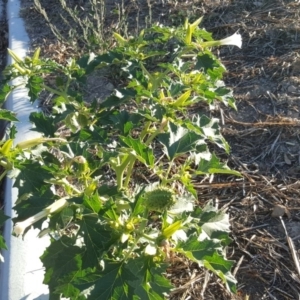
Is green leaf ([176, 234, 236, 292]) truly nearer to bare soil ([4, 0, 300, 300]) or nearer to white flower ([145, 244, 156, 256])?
white flower ([145, 244, 156, 256])

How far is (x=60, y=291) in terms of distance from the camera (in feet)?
5.33

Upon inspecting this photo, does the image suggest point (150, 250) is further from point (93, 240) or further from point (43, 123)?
point (43, 123)

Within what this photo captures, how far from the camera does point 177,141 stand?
1715 mm

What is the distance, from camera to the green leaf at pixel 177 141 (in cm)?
170

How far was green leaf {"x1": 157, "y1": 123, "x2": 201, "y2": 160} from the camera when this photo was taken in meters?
1.70

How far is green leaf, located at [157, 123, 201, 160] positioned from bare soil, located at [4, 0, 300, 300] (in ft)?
2.21

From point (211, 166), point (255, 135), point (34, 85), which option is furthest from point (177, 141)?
point (255, 135)

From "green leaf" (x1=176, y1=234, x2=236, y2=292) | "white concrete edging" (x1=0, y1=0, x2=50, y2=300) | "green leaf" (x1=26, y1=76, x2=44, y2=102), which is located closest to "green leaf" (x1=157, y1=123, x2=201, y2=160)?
"green leaf" (x1=176, y1=234, x2=236, y2=292)

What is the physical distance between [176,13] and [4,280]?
7.81 feet

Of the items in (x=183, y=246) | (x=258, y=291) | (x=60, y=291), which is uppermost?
(x=183, y=246)

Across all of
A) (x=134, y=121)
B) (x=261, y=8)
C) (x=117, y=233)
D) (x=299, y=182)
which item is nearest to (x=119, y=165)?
(x=134, y=121)

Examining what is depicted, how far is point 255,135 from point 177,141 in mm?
1254

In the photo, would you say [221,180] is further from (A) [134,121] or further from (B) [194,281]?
(A) [134,121]

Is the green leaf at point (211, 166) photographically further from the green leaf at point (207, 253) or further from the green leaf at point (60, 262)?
the green leaf at point (60, 262)
